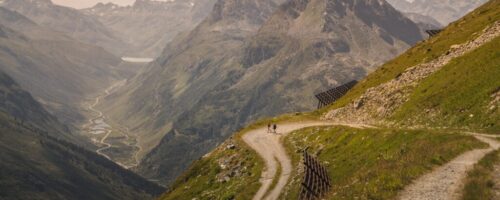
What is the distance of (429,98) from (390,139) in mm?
17062

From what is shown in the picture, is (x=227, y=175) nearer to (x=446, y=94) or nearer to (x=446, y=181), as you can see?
(x=446, y=94)

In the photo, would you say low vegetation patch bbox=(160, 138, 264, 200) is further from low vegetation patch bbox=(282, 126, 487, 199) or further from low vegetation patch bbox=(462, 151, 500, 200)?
low vegetation patch bbox=(462, 151, 500, 200)

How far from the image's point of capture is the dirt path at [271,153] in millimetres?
58125

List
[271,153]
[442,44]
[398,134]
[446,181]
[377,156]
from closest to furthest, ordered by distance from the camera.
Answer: [446,181] < [377,156] < [398,134] < [271,153] < [442,44]

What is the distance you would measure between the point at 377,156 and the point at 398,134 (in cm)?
423

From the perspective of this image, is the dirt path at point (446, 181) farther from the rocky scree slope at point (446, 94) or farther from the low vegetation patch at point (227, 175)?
the low vegetation patch at point (227, 175)

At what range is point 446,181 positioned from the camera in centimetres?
3588

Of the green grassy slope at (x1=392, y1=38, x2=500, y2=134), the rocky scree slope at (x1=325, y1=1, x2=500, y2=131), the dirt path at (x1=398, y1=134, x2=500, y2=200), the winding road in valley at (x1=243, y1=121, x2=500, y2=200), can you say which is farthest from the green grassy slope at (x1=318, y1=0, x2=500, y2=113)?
the dirt path at (x1=398, y1=134, x2=500, y2=200)

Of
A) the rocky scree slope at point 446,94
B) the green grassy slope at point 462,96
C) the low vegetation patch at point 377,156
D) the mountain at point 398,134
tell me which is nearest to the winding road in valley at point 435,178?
the mountain at point 398,134

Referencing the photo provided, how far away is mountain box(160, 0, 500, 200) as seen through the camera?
40.0 metres

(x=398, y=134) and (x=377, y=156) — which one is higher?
(x=398, y=134)

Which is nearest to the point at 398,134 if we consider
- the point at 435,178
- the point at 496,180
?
the point at 435,178

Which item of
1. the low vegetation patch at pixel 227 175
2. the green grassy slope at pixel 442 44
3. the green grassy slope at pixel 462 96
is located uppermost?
the green grassy slope at pixel 442 44

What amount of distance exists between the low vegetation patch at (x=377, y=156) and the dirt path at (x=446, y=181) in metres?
0.67
